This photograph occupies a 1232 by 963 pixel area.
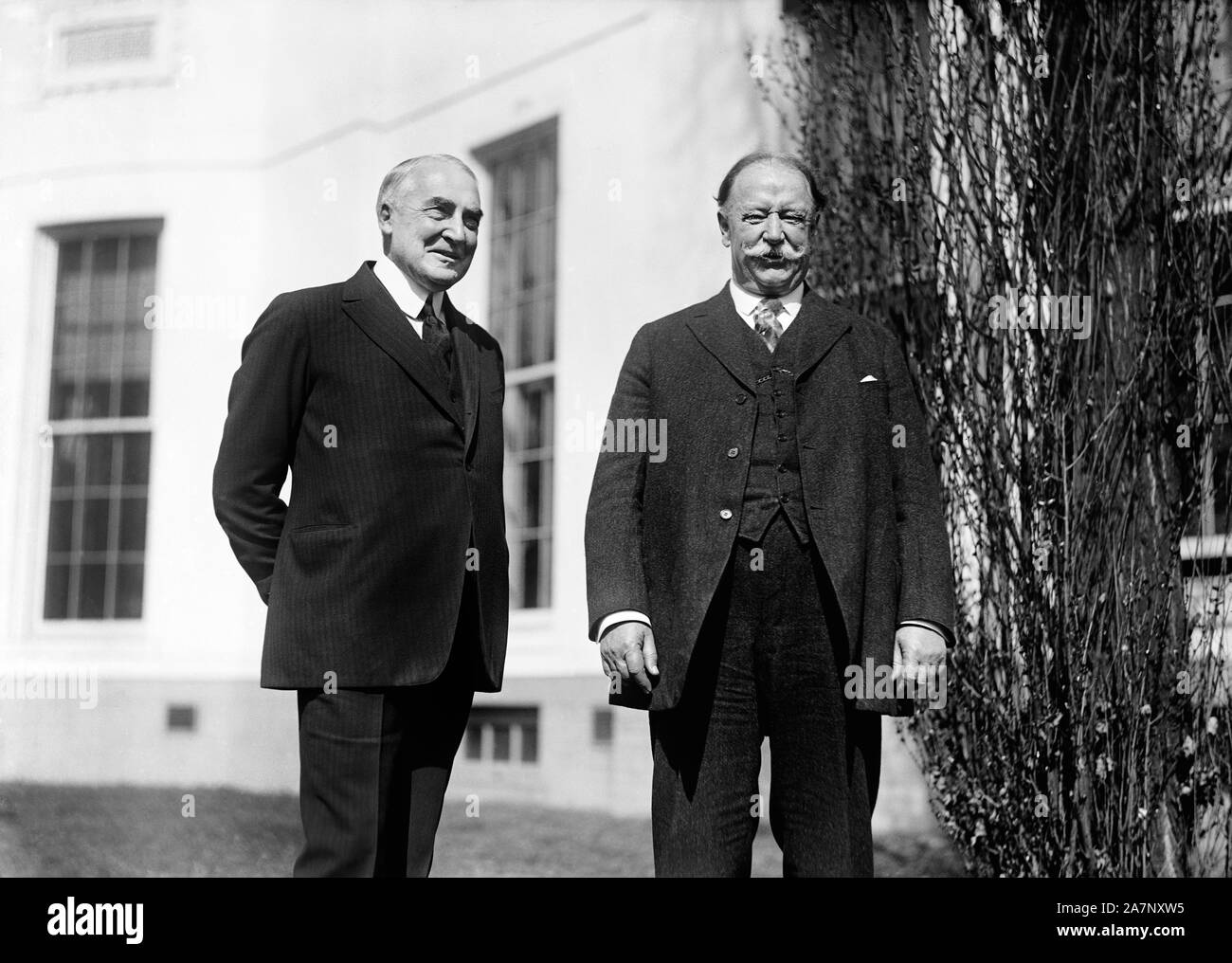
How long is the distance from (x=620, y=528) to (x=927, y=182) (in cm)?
252

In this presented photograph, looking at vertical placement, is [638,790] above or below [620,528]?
below

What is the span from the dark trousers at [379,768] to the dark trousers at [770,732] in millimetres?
535

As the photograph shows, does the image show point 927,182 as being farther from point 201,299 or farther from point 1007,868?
point 201,299

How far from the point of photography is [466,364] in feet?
11.3

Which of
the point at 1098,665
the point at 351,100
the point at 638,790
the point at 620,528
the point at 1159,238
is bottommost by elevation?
the point at 638,790

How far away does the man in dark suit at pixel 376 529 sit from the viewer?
3.17 metres

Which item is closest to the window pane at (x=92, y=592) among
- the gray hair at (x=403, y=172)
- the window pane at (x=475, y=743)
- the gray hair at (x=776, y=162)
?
the window pane at (x=475, y=743)

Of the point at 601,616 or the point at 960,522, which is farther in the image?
the point at 960,522

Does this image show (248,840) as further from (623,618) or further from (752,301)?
(752,301)

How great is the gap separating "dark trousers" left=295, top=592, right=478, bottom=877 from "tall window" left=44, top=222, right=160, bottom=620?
4937mm

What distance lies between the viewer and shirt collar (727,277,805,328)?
3.32 metres

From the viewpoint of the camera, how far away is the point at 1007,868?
187 inches
